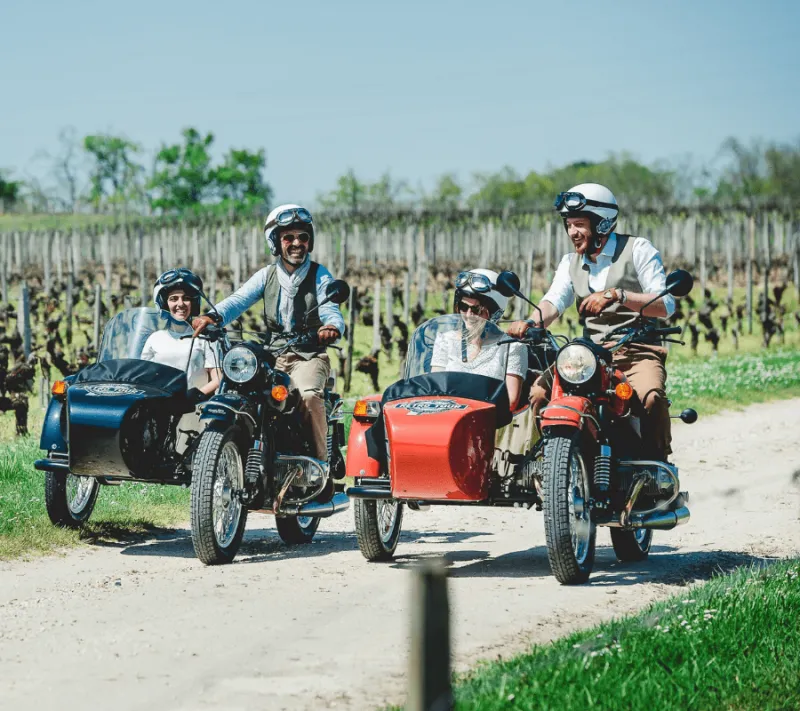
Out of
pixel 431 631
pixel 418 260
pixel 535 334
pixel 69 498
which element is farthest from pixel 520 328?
pixel 418 260

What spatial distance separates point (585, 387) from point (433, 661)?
4866 mm

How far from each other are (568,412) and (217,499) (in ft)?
6.99

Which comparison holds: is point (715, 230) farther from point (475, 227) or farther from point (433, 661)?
point (433, 661)

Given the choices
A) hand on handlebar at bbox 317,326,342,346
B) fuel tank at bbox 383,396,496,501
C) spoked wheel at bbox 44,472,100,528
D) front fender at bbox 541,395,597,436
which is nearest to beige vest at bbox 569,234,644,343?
front fender at bbox 541,395,597,436

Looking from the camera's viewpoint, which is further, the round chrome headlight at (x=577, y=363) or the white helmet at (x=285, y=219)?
the white helmet at (x=285, y=219)

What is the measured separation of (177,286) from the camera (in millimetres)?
8750

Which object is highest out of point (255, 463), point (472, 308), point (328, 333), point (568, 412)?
point (472, 308)

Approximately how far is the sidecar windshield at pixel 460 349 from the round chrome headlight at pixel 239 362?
939 mm

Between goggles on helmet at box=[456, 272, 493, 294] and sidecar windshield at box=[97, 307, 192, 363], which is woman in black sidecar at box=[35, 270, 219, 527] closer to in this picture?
sidecar windshield at box=[97, 307, 192, 363]

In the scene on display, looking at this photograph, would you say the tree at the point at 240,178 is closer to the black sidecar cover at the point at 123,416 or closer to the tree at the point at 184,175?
the tree at the point at 184,175

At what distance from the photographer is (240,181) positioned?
109 m

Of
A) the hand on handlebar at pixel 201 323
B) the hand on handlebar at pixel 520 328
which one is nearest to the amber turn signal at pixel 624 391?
the hand on handlebar at pixel 520 328

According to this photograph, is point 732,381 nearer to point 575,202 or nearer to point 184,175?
point 575,202

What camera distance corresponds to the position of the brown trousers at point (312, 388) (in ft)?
27.4
